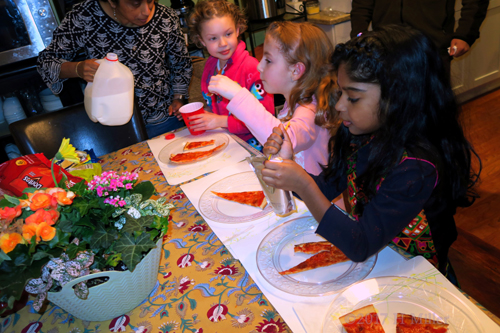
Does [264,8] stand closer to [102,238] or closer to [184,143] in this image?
[184,143]

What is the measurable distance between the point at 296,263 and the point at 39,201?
56 centimetres

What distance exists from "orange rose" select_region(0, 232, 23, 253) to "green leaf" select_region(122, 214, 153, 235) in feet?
0.64

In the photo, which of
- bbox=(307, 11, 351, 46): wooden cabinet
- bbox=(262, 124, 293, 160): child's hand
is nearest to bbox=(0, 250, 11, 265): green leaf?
bbox=(262, 124, 293, 160): child's hand

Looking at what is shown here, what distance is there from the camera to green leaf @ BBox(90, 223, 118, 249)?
73cm

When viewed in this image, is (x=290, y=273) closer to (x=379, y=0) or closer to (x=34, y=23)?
(x=379, y=0)

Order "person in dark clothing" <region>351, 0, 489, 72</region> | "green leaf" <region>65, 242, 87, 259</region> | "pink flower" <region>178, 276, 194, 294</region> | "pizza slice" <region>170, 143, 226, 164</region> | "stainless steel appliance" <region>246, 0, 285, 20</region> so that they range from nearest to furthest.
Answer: "green leaf" <region>65, 242, 87, 259</region>
"pink flower" <region>178, 276, 194, 294</region>
"pizza slice" <region>170, 143, 226, 164</region>
"person in dark clothing" <region>351, 0, 489, 72</region>
"stainless steel appliance" <region>246, 0, 285, 20</region>

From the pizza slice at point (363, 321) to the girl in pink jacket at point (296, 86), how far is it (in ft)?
2.25

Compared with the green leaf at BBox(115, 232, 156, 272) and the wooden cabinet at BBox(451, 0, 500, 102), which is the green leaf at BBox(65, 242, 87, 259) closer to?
the green leaf at BBox(115, 232, 156, 272)

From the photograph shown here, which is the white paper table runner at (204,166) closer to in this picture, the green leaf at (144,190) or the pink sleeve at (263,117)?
the pink sleeve at (263,117)

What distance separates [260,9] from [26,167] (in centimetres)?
245

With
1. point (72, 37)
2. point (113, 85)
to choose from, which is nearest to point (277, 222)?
point (113, 85)

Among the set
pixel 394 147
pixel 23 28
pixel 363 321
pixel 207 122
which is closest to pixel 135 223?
pixel 363 321

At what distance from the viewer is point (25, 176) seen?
960mm

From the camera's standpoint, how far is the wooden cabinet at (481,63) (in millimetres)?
2984
